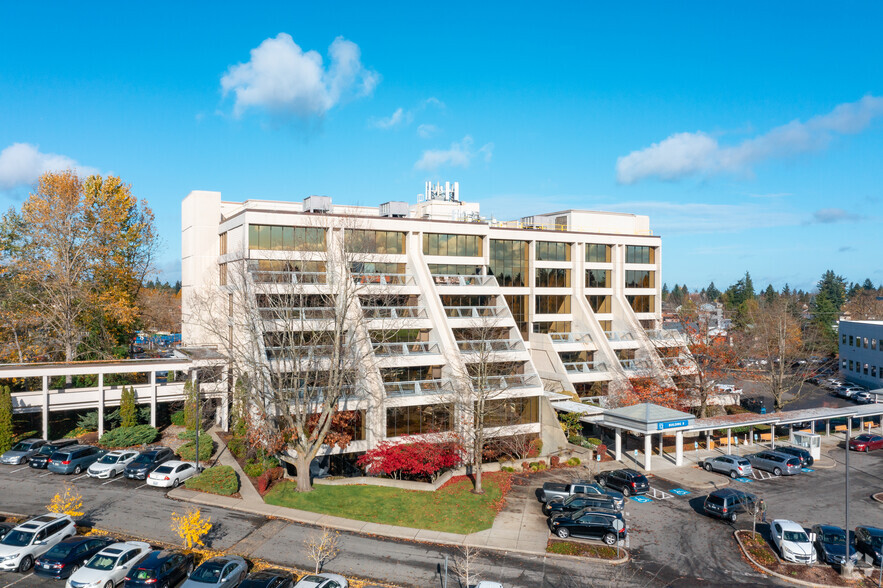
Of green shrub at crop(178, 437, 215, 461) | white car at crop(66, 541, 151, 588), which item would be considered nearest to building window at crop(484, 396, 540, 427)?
green shrub at crop(178, 437, 215, 461)

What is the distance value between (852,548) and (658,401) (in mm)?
23175

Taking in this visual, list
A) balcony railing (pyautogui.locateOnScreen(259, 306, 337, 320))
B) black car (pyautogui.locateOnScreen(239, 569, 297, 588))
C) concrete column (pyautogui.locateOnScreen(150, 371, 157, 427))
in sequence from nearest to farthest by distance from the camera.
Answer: black car (pyautogui.locateOnScreen(239, 569, 297, 588)) → balcony railing (pyautogui.locateOnScreen(259, 306, 337, 320)) → concrete column (pyautogui.locateOnScreen(150, 371, 157, 427))

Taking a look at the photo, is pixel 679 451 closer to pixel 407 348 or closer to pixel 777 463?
pixel 777 463

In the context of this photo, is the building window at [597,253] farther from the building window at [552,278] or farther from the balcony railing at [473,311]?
the balcony railing at [473,311]

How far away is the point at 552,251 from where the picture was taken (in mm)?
61969

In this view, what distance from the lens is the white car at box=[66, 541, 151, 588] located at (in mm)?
21688

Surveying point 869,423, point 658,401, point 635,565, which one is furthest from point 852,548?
point 869,423

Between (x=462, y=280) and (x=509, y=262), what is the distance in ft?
26.8

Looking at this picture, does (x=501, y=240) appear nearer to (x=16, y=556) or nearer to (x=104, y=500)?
(x=104, y=500)

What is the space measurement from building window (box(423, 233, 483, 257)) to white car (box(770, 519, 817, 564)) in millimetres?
33783

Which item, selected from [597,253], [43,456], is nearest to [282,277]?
[43,456]

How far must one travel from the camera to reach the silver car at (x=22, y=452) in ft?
126

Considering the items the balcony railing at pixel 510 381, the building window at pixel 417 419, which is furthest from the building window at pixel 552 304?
the building window at pixel 417 419

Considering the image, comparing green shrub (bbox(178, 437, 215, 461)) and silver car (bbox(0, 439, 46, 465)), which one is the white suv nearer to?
green shrub (bbox(178, 437, 215, 461))
